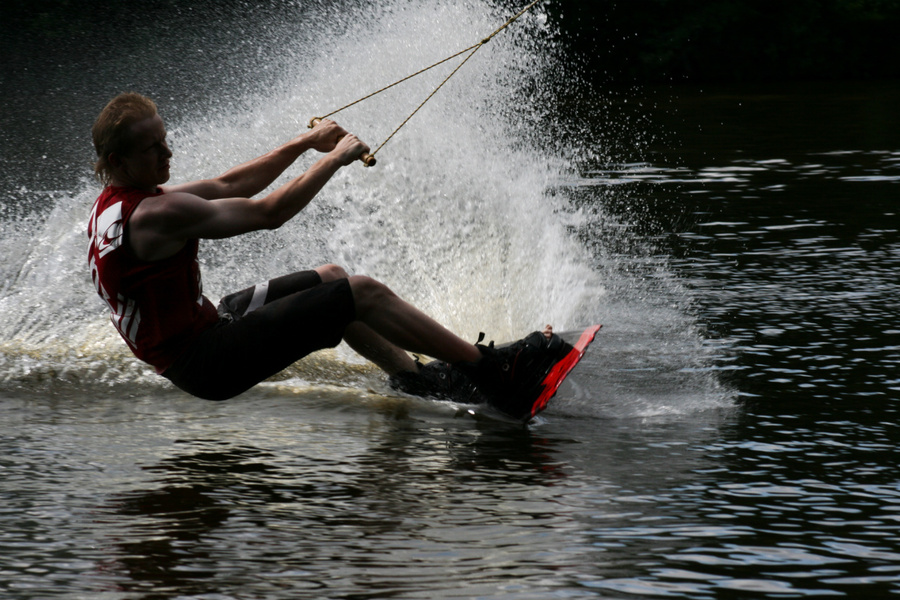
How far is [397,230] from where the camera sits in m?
8.10

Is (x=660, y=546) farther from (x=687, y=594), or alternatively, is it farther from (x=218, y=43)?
→ (x=218, y=43)

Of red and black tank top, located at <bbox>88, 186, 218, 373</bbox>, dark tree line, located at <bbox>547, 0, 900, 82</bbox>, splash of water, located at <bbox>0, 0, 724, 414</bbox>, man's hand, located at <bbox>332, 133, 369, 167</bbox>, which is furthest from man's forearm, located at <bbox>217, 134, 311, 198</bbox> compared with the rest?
dark tree line, located at <bbox>547, 0, 900, 82</bbox>

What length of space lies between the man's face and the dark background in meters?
23.5

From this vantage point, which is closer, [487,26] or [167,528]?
[167,528]

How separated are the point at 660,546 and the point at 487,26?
327 inches

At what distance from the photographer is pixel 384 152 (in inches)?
357

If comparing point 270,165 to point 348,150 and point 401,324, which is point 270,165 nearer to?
point 348,150

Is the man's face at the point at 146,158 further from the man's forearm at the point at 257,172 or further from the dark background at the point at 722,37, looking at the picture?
the dark background at the point at 722,37

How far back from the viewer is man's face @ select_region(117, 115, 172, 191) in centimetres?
460

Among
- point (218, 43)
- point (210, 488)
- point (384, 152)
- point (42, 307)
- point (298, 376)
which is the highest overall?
point (218, 43)

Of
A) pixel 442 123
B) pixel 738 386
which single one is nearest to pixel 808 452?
pixel 738 386

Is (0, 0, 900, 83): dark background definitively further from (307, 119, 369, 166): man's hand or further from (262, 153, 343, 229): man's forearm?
(262, 153, 343, 229): man's forearm

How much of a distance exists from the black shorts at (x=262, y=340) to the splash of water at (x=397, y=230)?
107 centimetres

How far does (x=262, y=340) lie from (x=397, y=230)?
335cm
